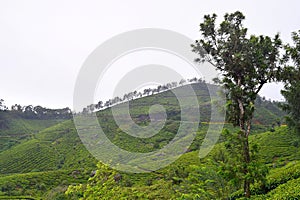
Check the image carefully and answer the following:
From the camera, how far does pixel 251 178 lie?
15.6 m

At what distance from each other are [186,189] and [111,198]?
13.9 metres

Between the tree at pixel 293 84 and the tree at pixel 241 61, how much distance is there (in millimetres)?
1017

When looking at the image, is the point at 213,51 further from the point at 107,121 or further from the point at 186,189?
the point at 107,121

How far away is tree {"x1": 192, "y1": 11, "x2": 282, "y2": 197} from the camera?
1839cm

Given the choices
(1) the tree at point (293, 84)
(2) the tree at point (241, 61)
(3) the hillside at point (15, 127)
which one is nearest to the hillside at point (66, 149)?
(3) the hillside at point (15, 127)

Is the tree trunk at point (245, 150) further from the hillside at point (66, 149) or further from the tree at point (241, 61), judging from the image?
the hillside at point (66, 149)

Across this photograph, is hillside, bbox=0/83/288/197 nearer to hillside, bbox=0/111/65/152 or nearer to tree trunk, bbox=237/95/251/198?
hillside, bbox=0/111/65/152

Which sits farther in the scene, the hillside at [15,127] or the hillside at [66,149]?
the hillside at [15,127]

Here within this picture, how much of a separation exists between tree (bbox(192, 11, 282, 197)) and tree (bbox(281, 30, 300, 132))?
1.02 m

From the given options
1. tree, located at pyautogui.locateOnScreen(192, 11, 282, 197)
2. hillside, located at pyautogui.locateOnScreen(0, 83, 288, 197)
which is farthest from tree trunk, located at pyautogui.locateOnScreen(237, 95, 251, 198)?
hillside, located at pyautogui.locateOnScreen(0, 83, 288, 197)

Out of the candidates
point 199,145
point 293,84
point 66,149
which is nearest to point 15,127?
point 66,149

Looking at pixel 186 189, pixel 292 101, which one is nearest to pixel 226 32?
pixel 186 189

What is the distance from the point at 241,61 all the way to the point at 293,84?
24.5ft

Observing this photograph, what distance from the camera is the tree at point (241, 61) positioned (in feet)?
60.3
